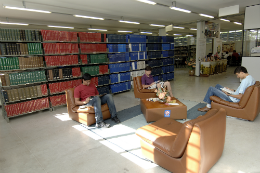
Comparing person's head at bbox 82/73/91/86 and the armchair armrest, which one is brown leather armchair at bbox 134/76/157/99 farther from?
person's head at bbox 82/73/91/86

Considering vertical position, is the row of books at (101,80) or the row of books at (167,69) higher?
the row of books at (167,69)

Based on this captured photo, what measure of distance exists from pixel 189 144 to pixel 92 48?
5.02 m

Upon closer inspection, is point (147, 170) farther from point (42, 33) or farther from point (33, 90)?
point (42, 33)

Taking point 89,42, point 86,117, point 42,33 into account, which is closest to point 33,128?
point 86,117

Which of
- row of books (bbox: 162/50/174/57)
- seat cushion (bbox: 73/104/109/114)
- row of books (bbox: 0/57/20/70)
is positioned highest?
row of books (bbox: 162/50/174/57)

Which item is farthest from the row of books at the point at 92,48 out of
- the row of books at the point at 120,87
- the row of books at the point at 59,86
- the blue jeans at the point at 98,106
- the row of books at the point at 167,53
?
the row of books at the point at 167,53

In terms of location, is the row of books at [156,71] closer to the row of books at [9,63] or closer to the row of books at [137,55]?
the row of books at [137,55]

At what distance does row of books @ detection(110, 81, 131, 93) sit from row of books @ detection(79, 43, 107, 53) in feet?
4.79

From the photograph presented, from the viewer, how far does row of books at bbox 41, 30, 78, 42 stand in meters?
4.94

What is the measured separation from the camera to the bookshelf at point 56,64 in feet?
14.7

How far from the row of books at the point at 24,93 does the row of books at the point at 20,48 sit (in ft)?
3.18

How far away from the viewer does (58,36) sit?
5.17 metres

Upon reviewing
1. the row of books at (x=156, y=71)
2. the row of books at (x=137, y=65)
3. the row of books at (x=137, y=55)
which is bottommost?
the row of books at (x=156, y=71)

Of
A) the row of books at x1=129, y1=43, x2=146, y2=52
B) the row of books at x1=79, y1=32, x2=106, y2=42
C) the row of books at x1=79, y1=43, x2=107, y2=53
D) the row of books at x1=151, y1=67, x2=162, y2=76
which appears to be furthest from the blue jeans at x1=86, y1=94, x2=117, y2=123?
the row of books at x1=151, y1=67, x2=162, y2=76
